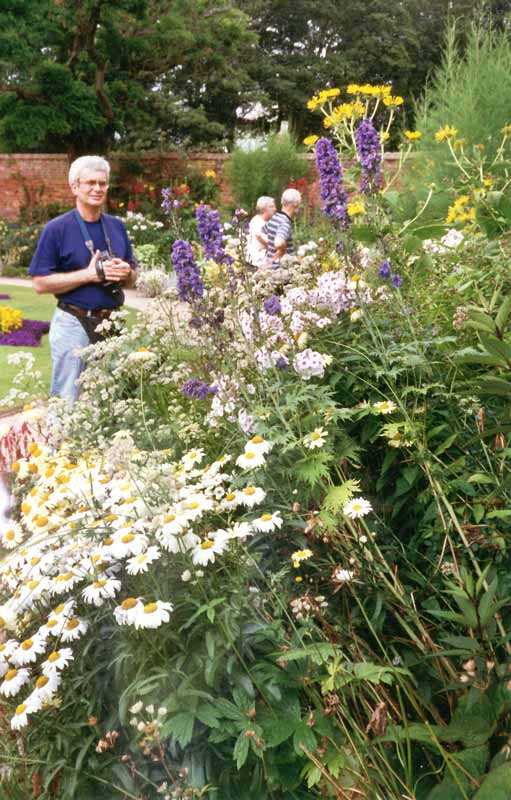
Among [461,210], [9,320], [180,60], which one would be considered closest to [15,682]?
[461,210]

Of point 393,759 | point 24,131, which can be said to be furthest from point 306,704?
point 24,131

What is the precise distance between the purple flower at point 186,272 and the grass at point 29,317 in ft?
11.9

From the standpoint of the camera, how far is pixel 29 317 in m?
10.0

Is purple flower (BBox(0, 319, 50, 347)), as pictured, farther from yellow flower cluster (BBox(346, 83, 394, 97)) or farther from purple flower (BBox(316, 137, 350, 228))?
purple flower (BBox(316, 137, 350, 228))

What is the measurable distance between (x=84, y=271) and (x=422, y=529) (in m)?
2.53

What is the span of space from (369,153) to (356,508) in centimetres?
117

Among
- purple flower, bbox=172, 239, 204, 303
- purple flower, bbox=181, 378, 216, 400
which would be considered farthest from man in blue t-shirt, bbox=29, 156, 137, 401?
purple flower, bbox=172, 239, 204, 303

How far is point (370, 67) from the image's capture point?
28.5 metres

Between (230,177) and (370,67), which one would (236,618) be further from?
(370,67)

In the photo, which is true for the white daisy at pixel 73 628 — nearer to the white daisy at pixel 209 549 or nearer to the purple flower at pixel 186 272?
the white daisy at pixel 209 549

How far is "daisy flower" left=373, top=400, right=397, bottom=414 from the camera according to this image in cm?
213

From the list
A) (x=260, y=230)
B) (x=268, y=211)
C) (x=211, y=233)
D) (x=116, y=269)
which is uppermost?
(x=211, y=233)

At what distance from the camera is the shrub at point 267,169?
47.6 ft

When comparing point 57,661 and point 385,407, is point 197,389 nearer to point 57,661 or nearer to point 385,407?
point 385,407
